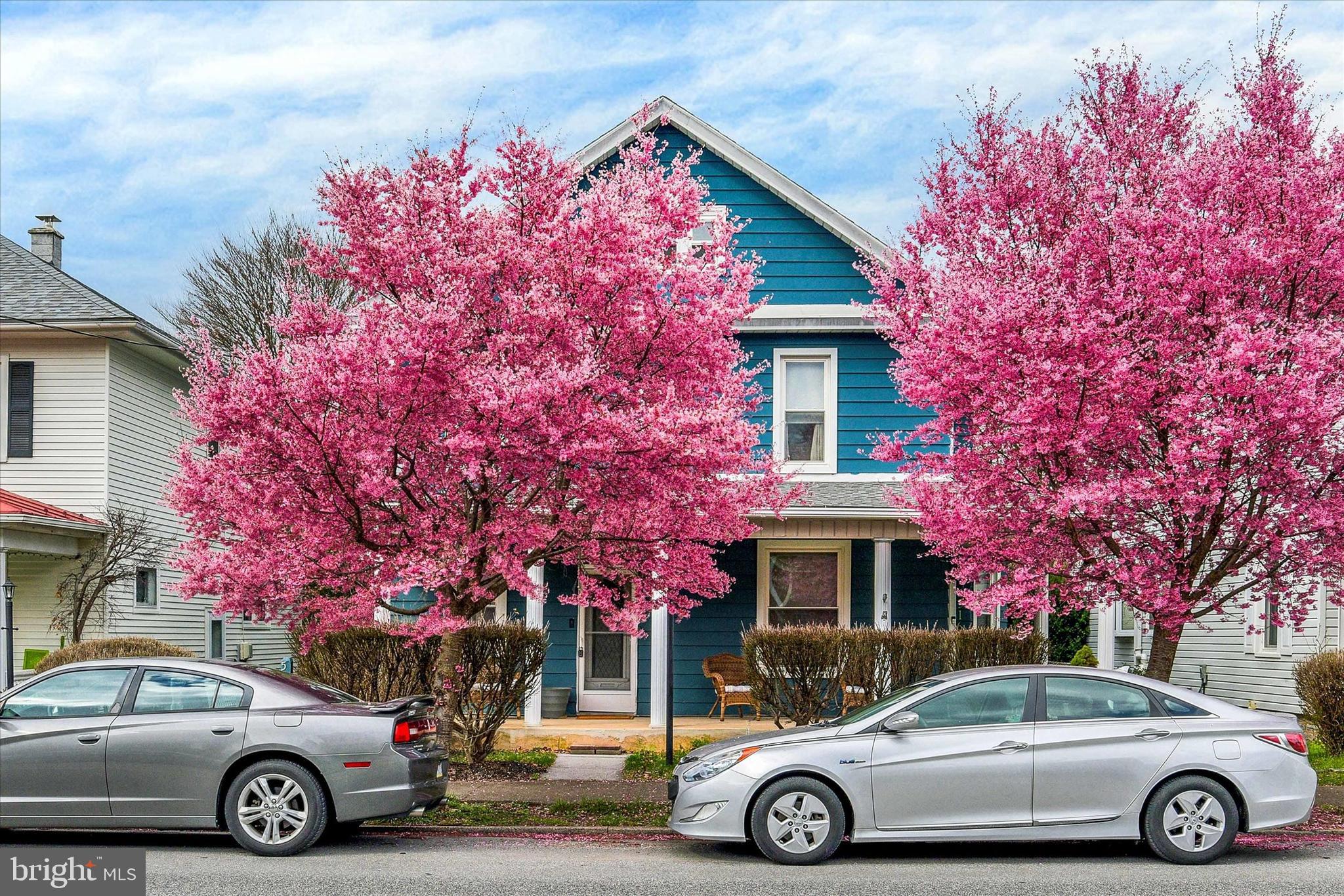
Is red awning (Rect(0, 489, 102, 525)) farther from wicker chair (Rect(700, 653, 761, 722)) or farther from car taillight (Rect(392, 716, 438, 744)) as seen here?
car taillight (Rect(392, 716, 438, 744))

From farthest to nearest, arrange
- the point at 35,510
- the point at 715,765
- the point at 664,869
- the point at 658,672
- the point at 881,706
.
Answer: the point at 35,510 < the point at 658,672 < the point at 881,706 < the point at 715,765 < the point at 664,869

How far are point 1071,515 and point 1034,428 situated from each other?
829 millimetres

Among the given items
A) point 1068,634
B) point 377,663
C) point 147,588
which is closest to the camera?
point 377,663

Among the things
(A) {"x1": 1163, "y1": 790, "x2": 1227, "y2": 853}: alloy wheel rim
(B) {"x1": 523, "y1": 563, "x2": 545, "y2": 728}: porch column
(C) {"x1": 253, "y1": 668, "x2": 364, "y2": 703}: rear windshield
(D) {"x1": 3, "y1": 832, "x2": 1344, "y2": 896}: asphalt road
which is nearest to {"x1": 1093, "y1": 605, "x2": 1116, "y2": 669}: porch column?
(D) {"x1": 3, "y1": 832, "x2": 1344, "y2": 896}: asphalt road

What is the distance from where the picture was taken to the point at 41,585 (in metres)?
19.4

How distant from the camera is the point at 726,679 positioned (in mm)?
17562

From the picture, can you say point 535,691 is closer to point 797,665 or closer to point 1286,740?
point 797,665

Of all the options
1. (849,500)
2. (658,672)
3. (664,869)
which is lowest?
(664,869)

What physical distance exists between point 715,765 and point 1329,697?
8.40 m

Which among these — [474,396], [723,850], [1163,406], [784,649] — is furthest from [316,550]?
[1163,406]

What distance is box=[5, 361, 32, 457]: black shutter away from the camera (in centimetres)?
1955

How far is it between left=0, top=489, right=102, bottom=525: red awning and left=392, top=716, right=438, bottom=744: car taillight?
394 inches

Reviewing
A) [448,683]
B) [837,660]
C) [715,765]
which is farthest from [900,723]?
[837,660]

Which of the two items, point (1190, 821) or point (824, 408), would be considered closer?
point (1190, 821)
